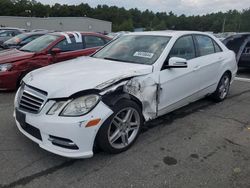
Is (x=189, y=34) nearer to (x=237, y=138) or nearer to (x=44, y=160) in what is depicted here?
(x=237, y=138)

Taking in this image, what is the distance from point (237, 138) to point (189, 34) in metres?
1.98

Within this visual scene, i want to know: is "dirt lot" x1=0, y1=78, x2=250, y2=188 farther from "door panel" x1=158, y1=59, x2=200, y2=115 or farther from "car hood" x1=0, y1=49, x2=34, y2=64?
"car hood" x1=0, y1=49, x2=34, y2=64

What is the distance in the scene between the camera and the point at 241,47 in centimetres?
916

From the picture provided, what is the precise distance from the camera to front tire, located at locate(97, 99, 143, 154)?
3.10 m

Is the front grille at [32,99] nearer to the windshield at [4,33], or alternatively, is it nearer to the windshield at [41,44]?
the windshield at [41,44]

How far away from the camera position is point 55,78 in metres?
3.30

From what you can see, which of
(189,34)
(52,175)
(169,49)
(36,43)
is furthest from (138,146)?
(36,43)

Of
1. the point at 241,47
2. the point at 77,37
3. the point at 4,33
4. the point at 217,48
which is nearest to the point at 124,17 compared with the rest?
the point at 4,33

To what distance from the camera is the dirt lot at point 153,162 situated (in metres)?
Answer: 2.83

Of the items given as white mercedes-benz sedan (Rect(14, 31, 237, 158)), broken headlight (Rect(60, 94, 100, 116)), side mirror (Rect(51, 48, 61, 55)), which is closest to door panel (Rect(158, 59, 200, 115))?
white mercedes-benz sedan (Rect(14, 31, 237, 158))

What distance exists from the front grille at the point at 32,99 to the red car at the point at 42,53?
2945 mm

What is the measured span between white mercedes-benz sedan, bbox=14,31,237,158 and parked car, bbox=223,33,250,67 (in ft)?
16.3

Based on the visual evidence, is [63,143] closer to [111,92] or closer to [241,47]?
[111,92]

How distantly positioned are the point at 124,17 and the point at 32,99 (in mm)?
97026
